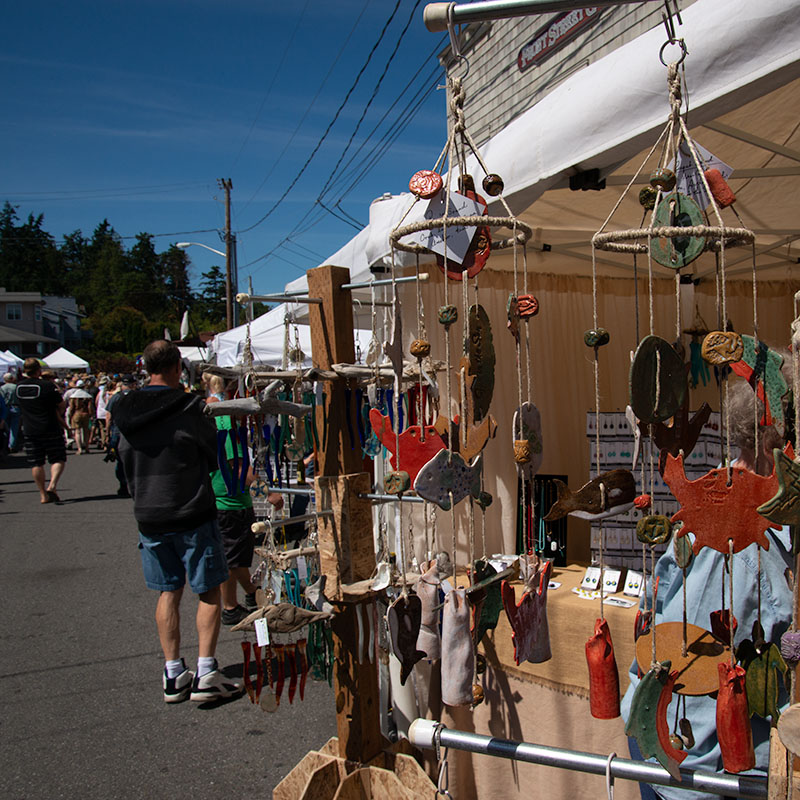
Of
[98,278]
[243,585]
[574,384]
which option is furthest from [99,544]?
[98,278]

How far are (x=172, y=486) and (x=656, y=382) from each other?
6.76 feet

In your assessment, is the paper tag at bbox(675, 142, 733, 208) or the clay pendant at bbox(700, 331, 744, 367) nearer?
the clay pendant at bbox(700, 331, 744, 367)

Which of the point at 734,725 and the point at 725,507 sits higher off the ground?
the point at 725,507

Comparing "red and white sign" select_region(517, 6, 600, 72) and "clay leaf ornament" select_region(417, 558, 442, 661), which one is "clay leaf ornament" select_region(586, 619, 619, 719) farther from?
"red and white sign" select_region(517, 6, 600, 72)

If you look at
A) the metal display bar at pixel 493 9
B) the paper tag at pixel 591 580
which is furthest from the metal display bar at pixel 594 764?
the paper tag at pixel 591 580

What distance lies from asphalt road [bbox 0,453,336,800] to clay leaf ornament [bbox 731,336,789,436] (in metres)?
2.10

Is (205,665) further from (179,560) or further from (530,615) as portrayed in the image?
(530,615)

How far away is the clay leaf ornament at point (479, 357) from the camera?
1.08 m

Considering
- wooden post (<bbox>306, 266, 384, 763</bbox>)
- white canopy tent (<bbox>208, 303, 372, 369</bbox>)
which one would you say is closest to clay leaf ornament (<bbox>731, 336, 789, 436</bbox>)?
wooden post (<bbox>306, 266, 384, 763</bbox>)

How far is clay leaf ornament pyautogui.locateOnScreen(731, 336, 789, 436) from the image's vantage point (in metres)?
0.85

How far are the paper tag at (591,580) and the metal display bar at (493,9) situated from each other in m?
1.77

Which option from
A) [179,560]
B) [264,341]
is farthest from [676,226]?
[264,341]

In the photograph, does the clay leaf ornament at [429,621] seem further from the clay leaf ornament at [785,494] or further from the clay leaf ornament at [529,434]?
the clay leaf ornament at [785,494]

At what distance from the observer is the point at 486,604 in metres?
1.22
